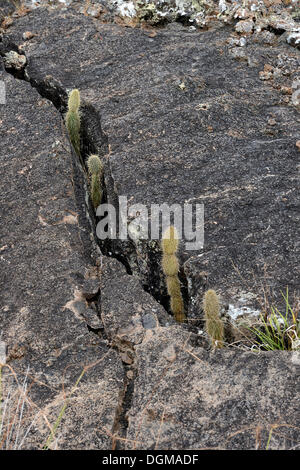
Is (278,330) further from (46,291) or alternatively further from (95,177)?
(95,177)

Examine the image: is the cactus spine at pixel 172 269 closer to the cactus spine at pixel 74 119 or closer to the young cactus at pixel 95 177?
the young cactus at pixel 95 177

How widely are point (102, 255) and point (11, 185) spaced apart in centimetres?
80

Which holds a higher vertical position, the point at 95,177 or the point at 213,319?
the point at 95,177

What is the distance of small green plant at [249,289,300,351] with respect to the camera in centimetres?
303

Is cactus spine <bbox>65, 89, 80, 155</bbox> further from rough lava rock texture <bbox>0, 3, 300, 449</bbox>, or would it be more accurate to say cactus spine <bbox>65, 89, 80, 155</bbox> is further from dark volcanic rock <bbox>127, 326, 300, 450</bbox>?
dark volcanic rock <bbox>127, 326, 300, 450</bbox>

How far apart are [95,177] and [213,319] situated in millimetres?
1383

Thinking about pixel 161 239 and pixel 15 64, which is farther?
pixel 15 64

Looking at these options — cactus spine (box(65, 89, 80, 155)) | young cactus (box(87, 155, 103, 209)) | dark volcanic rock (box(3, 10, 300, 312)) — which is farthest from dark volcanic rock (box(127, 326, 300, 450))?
cactus spine (box(65, 89, 80, 155))

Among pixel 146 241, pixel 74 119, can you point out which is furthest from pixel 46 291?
pixel 74 119

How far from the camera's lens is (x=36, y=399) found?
110 inches

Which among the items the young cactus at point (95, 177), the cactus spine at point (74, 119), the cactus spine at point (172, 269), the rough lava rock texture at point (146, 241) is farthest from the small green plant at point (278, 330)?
the cactus spine at point (74, 119)

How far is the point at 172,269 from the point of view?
10.9ft
